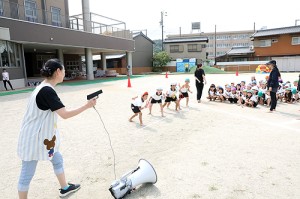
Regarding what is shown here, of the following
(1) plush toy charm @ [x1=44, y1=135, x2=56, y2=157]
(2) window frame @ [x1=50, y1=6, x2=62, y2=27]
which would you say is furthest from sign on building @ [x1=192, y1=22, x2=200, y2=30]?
(1) plush toy charm @ [x1=44, y1=135, x2=56, y2=157]

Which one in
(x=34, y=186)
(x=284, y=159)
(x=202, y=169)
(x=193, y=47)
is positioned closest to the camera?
(x=34, y=186)

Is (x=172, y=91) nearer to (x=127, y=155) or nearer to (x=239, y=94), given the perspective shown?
(x=239, y=94)

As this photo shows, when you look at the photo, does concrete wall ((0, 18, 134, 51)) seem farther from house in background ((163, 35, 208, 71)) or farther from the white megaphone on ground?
house in background ((163, 35, 208, 71))

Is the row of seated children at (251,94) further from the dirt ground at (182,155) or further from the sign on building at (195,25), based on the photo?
the sign on building at (195,25)

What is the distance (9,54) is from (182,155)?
654 inches

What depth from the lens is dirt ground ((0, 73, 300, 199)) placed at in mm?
3037

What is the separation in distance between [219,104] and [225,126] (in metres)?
3.45

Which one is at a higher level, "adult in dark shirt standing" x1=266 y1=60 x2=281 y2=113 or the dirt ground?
"adult in dark shirt standing" x1=266 y1=60 x2=281 y2=113

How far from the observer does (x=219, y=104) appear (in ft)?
30.8

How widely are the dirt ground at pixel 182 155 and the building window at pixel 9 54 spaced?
34.0 feet

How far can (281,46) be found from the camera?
3603 cm

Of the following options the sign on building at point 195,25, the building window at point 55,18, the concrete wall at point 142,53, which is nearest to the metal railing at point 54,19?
the building window at point 55,18

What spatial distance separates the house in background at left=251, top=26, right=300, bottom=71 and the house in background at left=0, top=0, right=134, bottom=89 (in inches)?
907

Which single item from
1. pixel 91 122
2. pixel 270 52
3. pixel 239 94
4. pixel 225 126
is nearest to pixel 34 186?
pixel 91 122
